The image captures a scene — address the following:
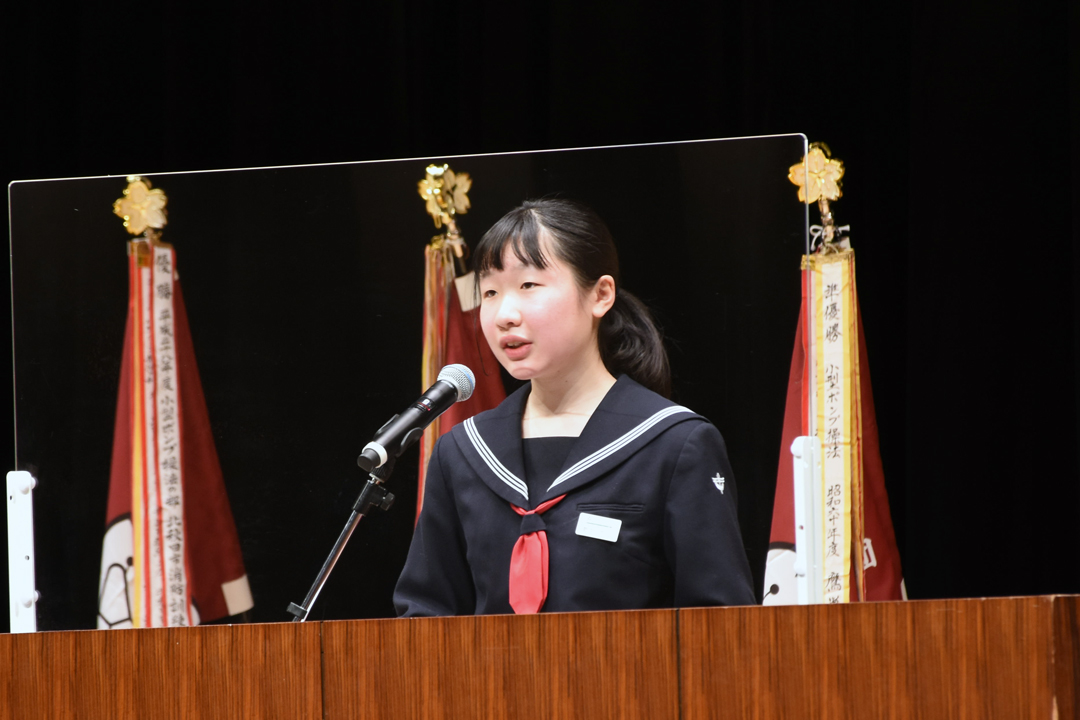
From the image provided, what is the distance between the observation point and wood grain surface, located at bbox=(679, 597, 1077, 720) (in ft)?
3.97

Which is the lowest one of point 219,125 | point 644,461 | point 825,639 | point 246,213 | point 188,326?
point 825,639

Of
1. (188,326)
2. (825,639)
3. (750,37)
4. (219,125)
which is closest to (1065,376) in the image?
(750,37)

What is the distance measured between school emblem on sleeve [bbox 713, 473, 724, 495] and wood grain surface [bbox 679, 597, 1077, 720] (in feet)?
1.16

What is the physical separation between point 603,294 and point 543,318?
3.9 inches

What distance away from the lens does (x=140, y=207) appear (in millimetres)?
1735

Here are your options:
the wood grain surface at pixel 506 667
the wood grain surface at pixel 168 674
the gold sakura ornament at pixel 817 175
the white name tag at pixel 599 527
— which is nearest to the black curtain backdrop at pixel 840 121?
the gold sakura ornament at pixel 817 175

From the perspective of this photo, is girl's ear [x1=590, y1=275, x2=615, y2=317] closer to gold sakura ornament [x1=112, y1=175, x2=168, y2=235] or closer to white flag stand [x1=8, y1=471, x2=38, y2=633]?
gold sakura ornament [x1=112, y1=175, x2=168, y2=235]

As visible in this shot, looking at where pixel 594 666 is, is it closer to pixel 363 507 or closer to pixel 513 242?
pixel 363 507

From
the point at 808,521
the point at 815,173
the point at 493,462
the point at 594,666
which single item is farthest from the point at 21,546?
the point at 815,173

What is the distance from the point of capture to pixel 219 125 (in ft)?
8.09

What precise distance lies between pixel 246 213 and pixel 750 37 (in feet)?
3.80

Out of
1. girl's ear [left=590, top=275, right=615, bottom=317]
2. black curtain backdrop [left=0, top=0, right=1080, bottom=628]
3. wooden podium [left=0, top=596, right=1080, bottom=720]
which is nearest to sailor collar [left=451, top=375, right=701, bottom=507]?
girl's ear [left=590, top=275, right=615, bottom=317]

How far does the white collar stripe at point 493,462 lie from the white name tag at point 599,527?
0.10 meters

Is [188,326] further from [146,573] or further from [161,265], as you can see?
[146,573]
